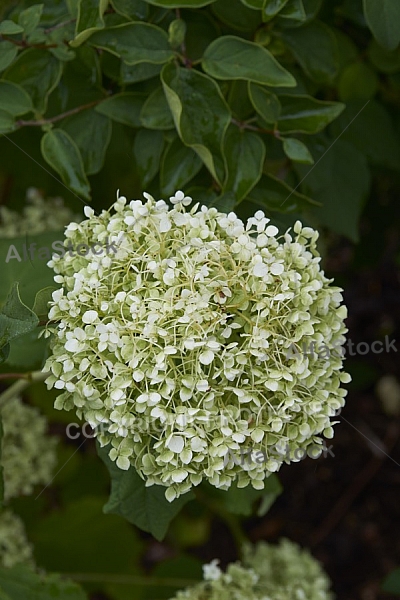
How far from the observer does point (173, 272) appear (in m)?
1.17

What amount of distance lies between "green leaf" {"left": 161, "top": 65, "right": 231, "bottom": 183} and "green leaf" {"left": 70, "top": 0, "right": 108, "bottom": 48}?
161 millimetres

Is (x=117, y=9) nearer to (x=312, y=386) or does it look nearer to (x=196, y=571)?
(x=312, y=386)

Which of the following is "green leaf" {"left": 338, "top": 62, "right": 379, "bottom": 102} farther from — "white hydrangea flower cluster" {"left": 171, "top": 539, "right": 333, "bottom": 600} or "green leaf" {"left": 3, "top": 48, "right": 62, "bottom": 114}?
"white hydrangea flower cluster" {"left": 171, "top": 539, "right": 333, "bottom": 600}

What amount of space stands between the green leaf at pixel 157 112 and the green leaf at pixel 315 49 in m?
0.37

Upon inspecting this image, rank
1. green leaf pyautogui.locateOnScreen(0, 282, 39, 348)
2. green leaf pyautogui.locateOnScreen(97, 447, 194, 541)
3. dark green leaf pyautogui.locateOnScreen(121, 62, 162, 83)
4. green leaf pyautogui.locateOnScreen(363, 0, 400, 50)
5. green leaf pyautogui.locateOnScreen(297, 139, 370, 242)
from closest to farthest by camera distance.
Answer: green leaf pyautogui.locateOnScreen(0, 282, 39, 348) < green leaf pyautogui.locateOnScreen(97, 447, 194, 541) < green leaf pyautogui.locateOnScreen(363, 0, 400, 50) < dark green leaf pyautogui.locateOnScreen(121, 62, 162, 83) < green leaf pyautogui.locateOnScreen(297, 139, 370, 242)

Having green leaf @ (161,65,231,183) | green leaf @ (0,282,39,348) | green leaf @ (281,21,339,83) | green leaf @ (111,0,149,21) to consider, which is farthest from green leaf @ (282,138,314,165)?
green leaf @ (0,282,39,348)

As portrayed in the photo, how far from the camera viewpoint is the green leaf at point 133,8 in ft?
4.91

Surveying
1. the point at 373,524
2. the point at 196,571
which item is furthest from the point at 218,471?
the point at 373,524

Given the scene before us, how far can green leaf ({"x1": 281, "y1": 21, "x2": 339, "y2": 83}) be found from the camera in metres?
1.70

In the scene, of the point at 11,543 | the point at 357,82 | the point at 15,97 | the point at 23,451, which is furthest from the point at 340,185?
the point at 11,543

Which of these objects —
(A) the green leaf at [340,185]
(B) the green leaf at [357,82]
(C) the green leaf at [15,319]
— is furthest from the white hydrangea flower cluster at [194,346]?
(B) the green leaf at [357,82]

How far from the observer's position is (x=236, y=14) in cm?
160

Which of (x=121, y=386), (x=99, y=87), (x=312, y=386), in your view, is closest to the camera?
(x=121, y=386)

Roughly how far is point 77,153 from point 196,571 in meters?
1.58
